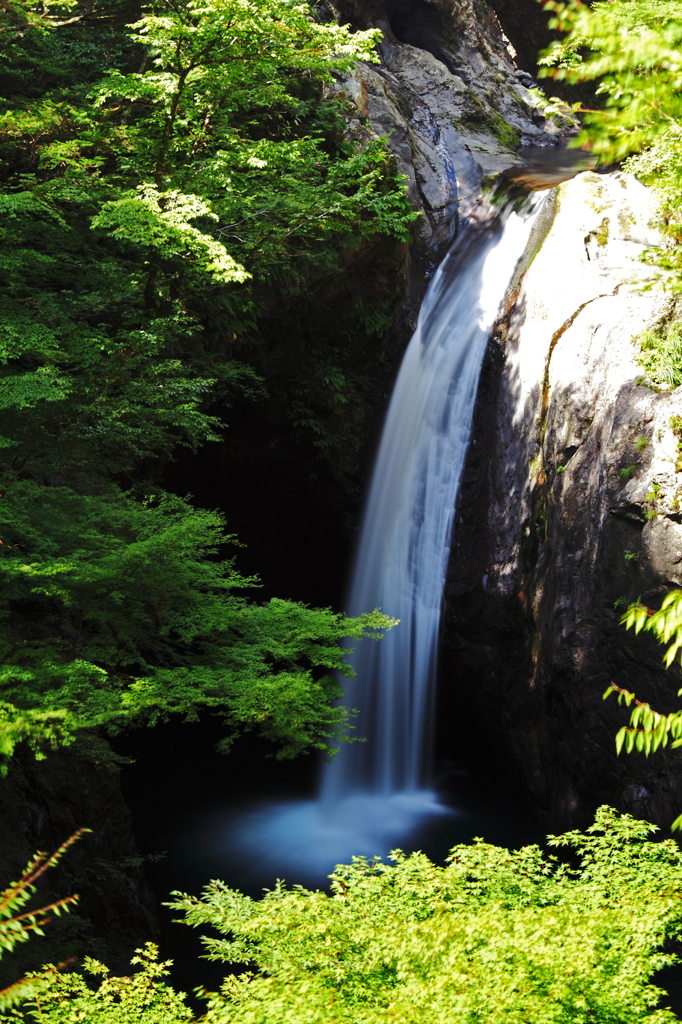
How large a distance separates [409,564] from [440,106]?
1304cm

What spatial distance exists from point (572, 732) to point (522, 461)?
4007mm

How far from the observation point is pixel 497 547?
1112 cm

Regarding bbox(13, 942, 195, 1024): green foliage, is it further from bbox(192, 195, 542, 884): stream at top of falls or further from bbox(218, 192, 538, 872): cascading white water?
bbox(218, 192, 538, 872): cascading white water

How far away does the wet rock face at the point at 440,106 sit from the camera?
50.1 ft

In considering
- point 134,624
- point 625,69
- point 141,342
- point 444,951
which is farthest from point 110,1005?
point 141,342

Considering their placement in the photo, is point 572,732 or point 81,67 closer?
point 572,732

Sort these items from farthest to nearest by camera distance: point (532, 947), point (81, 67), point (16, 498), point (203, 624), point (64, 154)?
1. point (81, 67)
2. point (64, 154)
3. point (203, 624)
4. point (16, 498)
5. point (532, 947)

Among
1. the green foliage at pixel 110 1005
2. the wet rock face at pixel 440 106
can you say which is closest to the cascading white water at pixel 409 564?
the wet rock face at pixel 440 106

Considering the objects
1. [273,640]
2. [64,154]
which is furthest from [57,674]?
[64,154]

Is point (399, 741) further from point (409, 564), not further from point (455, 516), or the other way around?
point (455, 516)

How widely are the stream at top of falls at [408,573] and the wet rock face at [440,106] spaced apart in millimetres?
1712

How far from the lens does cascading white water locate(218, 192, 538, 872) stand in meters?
11.7

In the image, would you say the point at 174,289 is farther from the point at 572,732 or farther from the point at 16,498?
the point at 572,732

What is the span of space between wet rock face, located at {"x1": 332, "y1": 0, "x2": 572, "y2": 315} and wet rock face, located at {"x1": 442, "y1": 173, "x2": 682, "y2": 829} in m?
3.64
